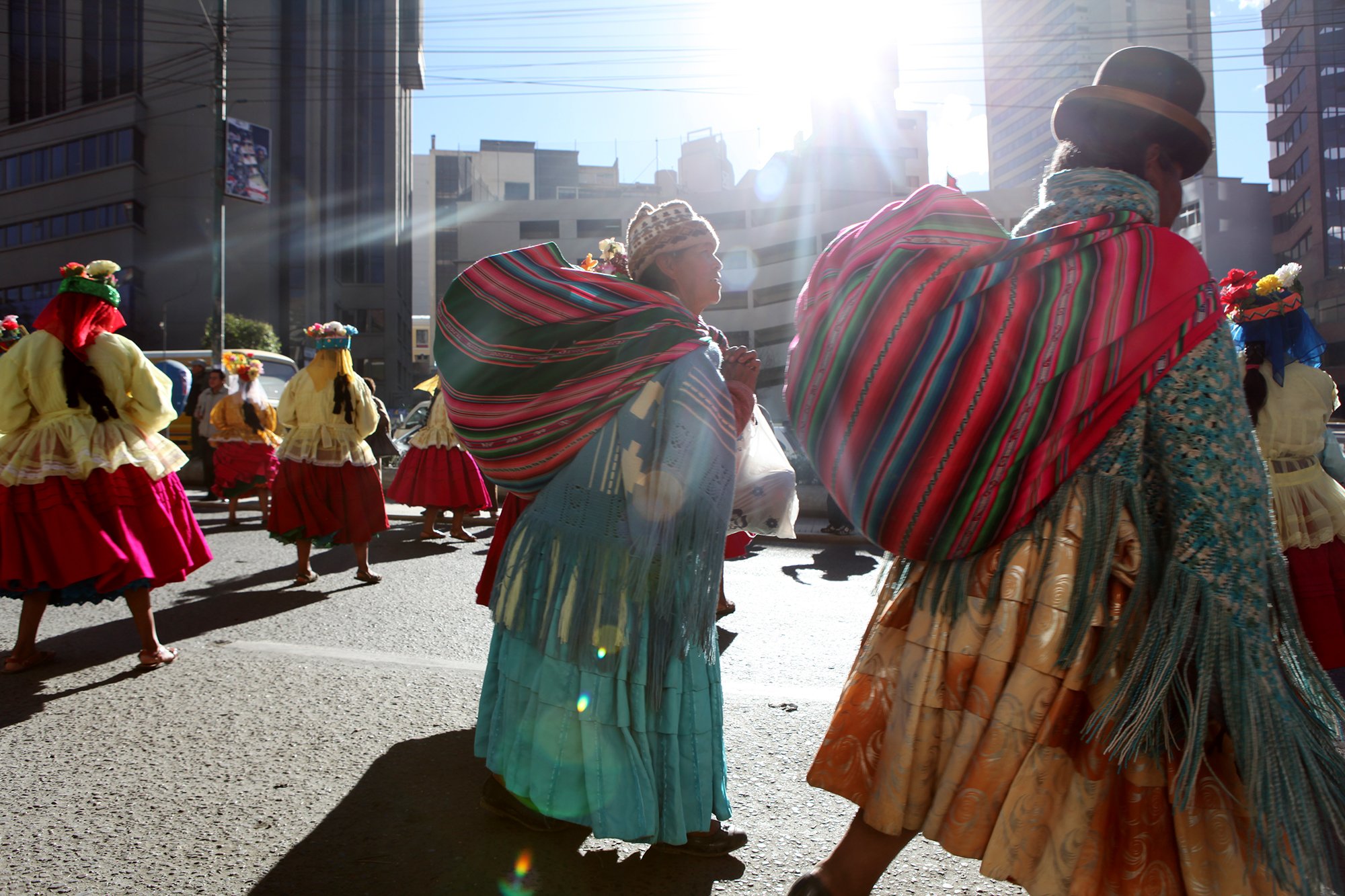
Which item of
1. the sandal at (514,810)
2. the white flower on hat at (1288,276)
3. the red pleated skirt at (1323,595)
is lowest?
the sandal at (514,810)

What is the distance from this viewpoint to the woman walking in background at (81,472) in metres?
4.08

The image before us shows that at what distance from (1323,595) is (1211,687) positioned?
289 centimetres

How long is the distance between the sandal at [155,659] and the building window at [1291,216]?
66042mm

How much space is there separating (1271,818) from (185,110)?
1698 inches

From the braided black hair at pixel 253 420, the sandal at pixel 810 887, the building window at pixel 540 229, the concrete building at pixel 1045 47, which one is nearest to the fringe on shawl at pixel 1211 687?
the sandal at pixel 810 887

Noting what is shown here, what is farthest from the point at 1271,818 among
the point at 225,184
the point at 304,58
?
the point at 304,58

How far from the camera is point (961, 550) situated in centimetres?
168

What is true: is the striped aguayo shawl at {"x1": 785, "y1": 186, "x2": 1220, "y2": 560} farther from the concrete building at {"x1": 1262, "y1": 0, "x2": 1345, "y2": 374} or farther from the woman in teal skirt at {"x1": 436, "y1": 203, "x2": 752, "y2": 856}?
the concrete building at {"x1": 1262, "y1": 0, "x2": 1345, "y2": 374}

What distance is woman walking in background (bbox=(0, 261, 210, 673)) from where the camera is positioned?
4.08 m

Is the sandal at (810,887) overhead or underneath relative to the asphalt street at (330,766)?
overhead

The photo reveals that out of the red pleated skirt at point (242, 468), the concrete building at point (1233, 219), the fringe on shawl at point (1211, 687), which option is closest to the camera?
the fringe on shawl at point (1211, 687)

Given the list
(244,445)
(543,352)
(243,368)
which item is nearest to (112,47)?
(243,368)

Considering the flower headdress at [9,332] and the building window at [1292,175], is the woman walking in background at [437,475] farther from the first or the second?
the building window at [1292,175]

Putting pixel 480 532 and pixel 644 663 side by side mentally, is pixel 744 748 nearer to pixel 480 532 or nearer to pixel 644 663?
pixel 644 663
